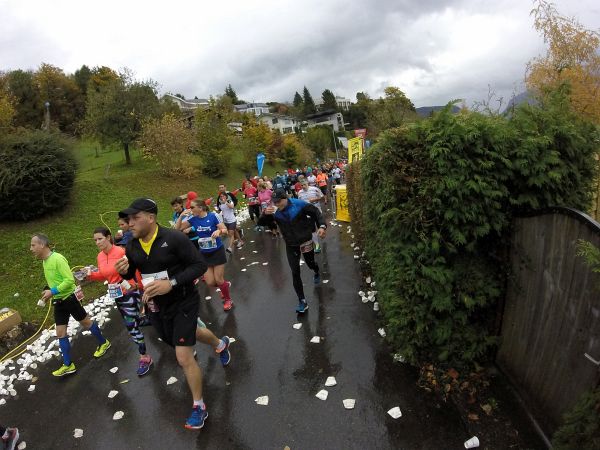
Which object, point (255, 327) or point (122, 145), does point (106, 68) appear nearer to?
point (122, 145)

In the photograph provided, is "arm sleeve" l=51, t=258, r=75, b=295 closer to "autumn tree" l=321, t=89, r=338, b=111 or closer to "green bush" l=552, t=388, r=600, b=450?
"green bush" l=552, t=388, r=600, b=450

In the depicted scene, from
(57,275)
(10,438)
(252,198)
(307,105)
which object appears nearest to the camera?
(10,438)

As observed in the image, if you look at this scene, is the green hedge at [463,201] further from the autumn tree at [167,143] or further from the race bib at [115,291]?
the autumn tree at [167,143]

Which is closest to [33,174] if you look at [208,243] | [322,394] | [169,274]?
[208,243]

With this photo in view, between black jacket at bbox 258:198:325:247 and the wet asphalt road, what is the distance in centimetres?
135

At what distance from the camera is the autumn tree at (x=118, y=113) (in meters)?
23.6

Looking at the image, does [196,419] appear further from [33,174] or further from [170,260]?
[33,174]

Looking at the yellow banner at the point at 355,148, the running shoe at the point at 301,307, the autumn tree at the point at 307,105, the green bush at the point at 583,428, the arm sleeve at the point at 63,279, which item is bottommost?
the running shoe at the point at 301,307

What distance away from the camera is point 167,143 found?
22.2m

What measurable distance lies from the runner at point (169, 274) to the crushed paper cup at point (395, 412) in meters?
2.02

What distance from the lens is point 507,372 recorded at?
12.5 feet

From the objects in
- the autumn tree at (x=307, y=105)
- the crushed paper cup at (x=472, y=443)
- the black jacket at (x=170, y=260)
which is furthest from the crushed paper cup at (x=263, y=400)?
the autumn tree at (x=307, y=105)

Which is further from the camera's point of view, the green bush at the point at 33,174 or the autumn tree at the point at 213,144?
the autumn tree at the point at 213,144

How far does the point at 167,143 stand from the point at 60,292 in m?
19.0
